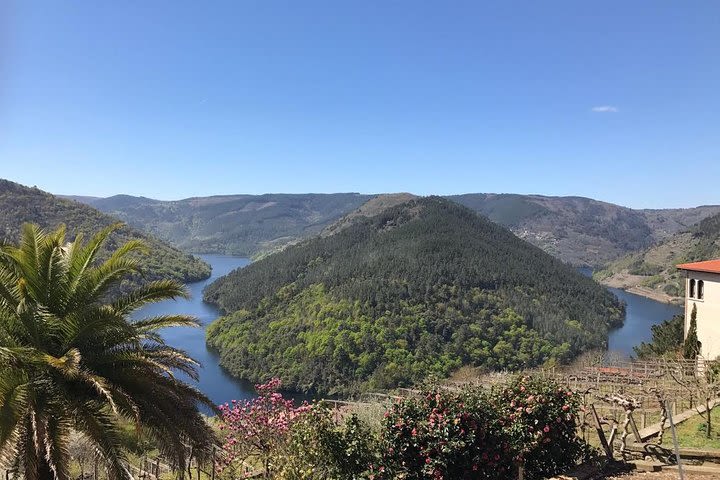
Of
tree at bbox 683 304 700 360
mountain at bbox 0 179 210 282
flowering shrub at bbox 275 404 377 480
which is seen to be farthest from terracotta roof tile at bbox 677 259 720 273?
mountain at bbox 0 179 210 282

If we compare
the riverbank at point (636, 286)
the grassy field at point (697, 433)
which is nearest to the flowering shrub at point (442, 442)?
the grassy field at point (697, 433)

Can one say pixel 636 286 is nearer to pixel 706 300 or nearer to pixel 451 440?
pixel 706 300

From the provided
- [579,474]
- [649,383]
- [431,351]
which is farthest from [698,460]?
[431,351]

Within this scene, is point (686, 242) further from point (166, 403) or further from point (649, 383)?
point (166, 403)

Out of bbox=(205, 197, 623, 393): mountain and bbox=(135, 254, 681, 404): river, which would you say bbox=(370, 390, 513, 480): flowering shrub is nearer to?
bbox=(135, 254, 681, 404): river

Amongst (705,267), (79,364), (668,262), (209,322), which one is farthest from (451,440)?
(668,262)

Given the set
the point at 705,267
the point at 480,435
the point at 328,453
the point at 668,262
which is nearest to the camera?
the point at 480,435
